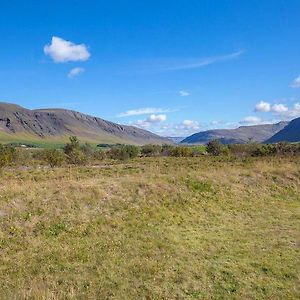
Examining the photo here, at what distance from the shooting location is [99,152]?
79.7 metres

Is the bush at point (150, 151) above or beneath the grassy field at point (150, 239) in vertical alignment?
above

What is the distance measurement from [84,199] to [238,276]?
10885mm

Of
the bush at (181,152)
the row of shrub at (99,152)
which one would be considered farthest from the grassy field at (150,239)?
the bush at (181,152)

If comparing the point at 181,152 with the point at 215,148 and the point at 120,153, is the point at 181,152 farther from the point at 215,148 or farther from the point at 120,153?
the point at 120,153

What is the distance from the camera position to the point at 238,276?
13.9 metres

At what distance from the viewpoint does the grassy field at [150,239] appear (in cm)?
1330

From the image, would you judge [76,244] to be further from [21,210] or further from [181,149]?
[181,149]

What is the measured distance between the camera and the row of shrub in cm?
5518

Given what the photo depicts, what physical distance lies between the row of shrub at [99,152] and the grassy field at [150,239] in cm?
2690

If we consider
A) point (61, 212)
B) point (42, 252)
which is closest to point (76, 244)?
point (42, 252)

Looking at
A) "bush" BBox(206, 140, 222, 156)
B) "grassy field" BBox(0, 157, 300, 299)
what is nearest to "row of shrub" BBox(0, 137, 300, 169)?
"bush" BBox(206, 140, 222, 156)

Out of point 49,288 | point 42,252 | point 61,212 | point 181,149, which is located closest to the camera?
point 49,288

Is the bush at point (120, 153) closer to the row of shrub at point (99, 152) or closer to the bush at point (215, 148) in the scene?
the row of shrub at point (99, 152)

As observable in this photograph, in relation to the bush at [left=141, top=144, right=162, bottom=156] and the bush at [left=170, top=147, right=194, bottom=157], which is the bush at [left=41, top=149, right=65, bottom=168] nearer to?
the bush at [left=170, top=147, right=194, bottom=157]
